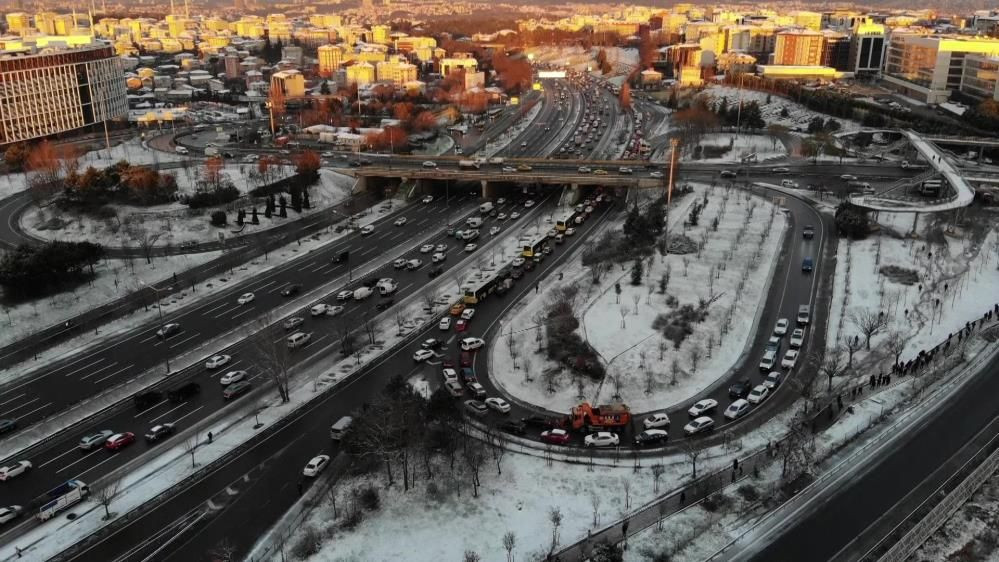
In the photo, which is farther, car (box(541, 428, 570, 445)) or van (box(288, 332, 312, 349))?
van (box(288, 332, 312, 349))

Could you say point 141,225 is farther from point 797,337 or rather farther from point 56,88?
point 797,337

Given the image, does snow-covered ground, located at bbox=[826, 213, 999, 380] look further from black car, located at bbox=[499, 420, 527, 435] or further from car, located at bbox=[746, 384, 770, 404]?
black car, located at bbox=[499, 420, 527, 435]

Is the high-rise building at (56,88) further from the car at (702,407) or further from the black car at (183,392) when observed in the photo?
the car at (702,407)

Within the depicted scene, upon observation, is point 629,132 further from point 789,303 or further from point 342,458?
point 342,458

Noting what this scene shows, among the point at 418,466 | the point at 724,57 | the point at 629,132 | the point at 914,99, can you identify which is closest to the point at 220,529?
the point at 418,466

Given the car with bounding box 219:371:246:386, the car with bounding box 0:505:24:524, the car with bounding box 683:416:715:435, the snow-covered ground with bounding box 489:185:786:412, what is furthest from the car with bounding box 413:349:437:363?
the car with bounding box 0:505:24:524

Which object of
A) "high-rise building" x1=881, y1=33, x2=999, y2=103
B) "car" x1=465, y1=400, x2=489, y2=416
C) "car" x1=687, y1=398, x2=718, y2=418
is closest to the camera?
"car" x1=687, y1=398, x2=718, y2=418

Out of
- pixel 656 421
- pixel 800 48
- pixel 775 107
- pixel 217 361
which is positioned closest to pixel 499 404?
pixel 656 421
